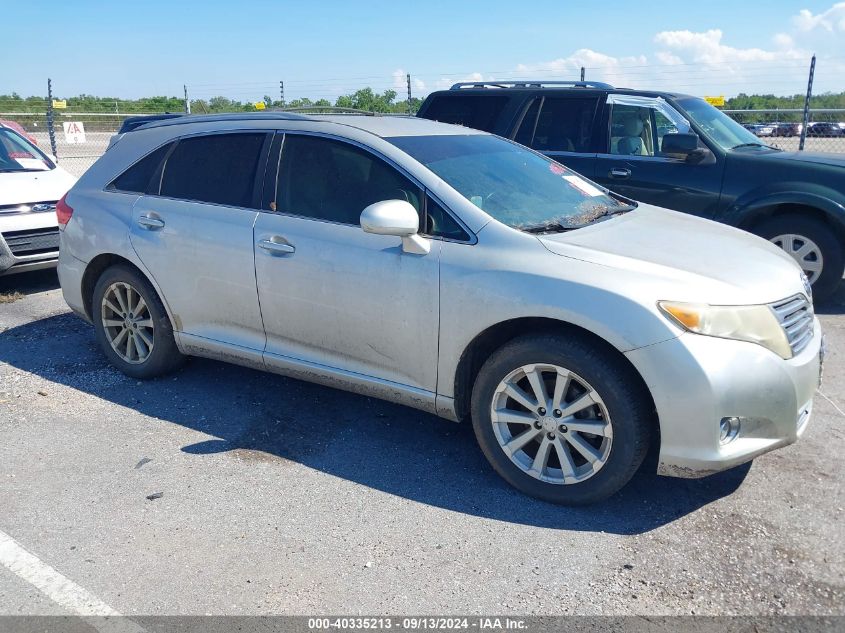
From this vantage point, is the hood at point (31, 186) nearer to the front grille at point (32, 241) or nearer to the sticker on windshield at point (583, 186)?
the front grille at point (32, 241)

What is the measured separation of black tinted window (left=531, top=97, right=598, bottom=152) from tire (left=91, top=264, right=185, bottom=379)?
4.19 meters

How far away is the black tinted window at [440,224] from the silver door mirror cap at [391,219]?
0.44ft

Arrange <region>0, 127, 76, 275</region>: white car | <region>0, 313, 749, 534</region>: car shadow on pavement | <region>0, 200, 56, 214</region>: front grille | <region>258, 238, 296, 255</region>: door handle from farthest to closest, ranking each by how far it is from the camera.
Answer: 1. <region>0, 200, 56, 214</region>: front grille
2. <region>0, 127, 76, 275</region>: white car
3. <region>258, 238, 296, 255</region>: door handle
4. <region>0, 313, 749, 534</region>: car shadow on pavement

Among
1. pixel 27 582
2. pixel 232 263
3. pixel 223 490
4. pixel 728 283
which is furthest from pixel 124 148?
pixel 728 283

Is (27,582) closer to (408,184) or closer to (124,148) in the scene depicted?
(408,184)

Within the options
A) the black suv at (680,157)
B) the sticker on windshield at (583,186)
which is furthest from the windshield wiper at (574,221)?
the black suv at (680,157)

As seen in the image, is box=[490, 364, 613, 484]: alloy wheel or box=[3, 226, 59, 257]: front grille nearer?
box=[490, 364, 613, 484]: alloy wheel

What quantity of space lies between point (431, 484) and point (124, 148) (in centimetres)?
318

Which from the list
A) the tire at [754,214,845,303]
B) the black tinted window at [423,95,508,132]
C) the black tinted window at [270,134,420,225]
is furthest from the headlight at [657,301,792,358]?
the black tinted window at [423,95,508,132]


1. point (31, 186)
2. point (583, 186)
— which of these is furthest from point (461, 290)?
point (31, 186)

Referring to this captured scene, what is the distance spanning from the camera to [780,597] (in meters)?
2.78

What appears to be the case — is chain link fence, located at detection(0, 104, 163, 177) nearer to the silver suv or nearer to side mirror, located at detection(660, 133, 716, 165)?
the silver suv

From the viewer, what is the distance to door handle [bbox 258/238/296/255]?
13.2ft

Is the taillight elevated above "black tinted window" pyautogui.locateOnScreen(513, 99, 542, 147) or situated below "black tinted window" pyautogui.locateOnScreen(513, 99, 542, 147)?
below
